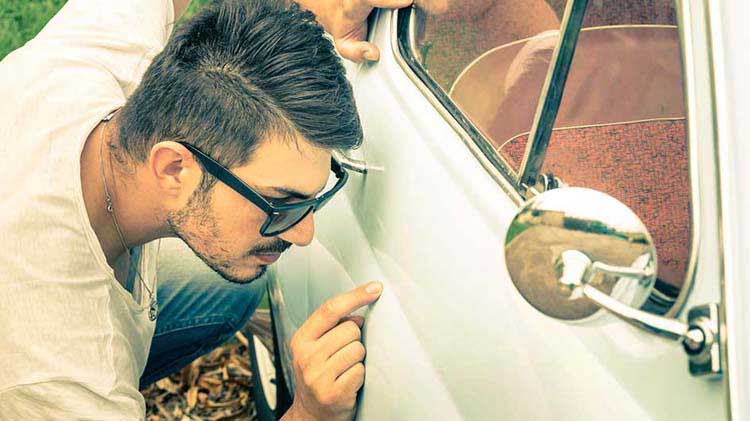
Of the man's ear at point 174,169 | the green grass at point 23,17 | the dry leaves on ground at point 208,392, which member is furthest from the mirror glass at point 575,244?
the green grass at point 23,17

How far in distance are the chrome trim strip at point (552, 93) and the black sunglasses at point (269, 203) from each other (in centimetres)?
58

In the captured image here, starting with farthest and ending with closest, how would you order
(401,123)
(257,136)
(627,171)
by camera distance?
(257,136) → (401,123) → (627,171)

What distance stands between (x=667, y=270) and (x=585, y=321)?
0.13 meters

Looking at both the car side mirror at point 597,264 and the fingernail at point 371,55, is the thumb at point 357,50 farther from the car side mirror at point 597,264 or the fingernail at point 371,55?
the car side mirror at point 597,264

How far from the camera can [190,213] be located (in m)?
1.76

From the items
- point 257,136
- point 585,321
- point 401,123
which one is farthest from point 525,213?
point 257,136

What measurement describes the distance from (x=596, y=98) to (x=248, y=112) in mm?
768

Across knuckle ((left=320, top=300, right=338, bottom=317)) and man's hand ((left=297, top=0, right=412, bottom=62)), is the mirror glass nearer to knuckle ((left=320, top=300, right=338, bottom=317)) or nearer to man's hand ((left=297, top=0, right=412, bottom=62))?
knuckle ((left=320, top=300, right=338, bottom=317))

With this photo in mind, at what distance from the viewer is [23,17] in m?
3.79

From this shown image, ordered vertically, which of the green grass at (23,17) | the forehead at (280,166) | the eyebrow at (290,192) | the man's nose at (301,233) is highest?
the forehead at (280,166)

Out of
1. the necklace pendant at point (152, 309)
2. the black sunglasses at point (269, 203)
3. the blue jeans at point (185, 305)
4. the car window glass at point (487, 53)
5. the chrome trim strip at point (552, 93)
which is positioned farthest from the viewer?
the blue jeans at point (185, 305)

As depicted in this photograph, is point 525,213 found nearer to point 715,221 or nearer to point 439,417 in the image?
point 715,221

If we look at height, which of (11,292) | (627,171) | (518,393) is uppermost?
(627,171)

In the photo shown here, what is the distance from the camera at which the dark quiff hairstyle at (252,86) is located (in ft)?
5.44
